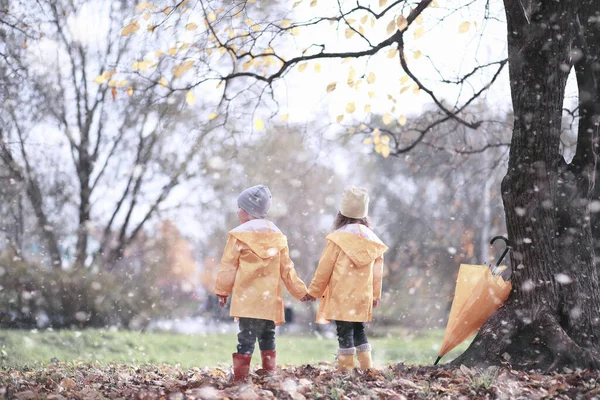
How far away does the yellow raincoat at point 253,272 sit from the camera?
4.97 m

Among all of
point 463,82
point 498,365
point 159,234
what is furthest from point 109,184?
point 498,365

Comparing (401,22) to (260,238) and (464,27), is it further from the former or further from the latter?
(260,238)

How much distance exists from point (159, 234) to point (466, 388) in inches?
469

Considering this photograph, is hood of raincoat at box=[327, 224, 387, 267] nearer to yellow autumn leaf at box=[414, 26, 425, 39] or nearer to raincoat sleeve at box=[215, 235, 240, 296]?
raincoat sleeve at box=[215, 235, 240, 296]

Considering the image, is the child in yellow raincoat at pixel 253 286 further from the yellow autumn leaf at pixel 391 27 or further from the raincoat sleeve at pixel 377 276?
the yellow autumn leaf at pixel 391 27

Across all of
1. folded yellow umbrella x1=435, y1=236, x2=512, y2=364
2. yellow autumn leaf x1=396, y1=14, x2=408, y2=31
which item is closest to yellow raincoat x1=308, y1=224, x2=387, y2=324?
folded yellow umbrella x1=435, y1=236, x2=512, y2=364

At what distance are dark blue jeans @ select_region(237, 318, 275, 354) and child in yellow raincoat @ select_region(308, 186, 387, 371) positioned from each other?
0.42 meters

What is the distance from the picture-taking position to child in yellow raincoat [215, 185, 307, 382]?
195 inches

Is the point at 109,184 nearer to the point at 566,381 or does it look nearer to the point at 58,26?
the point at 58,26

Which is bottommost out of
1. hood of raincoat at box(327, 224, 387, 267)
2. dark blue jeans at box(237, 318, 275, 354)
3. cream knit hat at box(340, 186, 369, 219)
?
dark blue jeans at box(237, 318, 275, 354)

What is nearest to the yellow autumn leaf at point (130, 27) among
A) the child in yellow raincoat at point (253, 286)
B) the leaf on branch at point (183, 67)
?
the leaf on branch at point (183, 67)

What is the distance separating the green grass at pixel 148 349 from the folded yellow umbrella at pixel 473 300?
10.6ft

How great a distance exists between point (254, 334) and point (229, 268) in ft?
1.88

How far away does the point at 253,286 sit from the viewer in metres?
5.01
